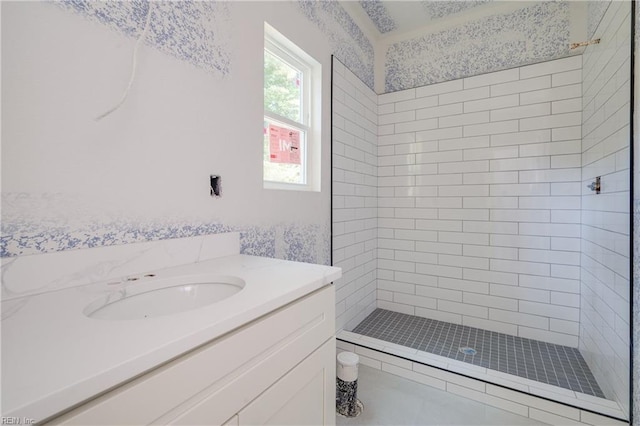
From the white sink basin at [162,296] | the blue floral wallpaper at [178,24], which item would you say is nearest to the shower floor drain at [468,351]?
the white sink basin at [162,296]

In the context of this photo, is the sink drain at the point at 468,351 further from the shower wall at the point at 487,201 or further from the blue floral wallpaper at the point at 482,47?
the blue floral wallpaper at the point at 482,47

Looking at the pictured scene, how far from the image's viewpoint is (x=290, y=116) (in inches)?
76.0

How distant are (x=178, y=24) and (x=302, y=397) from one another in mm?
1427

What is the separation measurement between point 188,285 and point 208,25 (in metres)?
1.09

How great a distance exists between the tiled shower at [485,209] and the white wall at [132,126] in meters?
0.90

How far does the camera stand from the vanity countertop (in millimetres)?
403

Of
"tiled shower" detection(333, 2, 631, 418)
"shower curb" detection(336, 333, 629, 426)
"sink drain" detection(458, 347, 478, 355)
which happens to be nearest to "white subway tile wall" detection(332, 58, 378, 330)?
"tiled shower" detection(333, 2, 631, 418)

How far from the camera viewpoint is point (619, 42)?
1.46 m

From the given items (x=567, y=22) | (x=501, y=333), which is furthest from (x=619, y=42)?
(x=501, y=333)

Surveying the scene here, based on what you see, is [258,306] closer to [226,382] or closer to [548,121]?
[226,382]

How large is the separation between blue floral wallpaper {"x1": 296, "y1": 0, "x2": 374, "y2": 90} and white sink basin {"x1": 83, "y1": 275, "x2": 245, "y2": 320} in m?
1.75

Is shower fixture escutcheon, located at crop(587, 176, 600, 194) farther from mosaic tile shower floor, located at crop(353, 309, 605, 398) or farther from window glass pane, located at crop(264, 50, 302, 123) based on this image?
window glass pane, located at crop(264, 50, 302, 123)

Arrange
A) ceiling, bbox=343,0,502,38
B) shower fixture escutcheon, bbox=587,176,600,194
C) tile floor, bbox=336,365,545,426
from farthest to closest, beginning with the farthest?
ceiling, bbox=343,0,502,38 → shower fixture escutcheon, bbox=587,176,600,194 → tile floor, bbox=336,365,545,426

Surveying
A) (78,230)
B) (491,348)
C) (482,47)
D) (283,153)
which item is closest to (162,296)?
(78,230)
